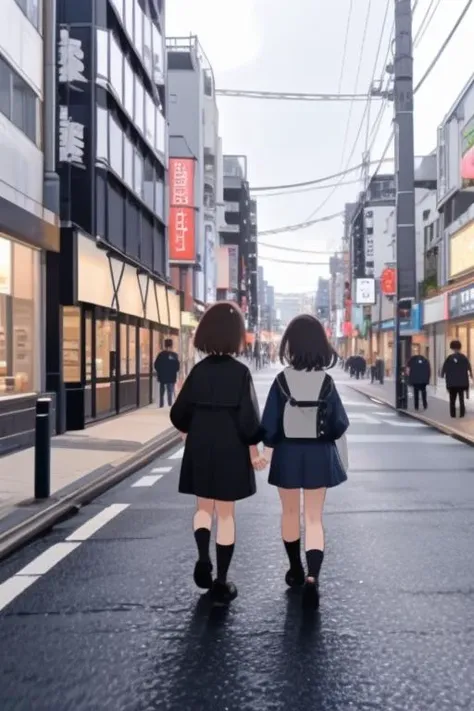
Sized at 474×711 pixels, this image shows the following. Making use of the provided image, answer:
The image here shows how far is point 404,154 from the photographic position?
23469 millimetres

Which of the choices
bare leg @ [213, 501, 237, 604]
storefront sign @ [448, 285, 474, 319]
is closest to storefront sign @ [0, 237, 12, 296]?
bare leg @ [213, 501, 237, 604]

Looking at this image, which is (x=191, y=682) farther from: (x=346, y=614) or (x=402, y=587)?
(x=402, y=587)

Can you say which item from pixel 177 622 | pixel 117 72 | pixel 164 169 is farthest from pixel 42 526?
pixel 164 169

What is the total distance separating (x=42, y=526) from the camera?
7.36 metres

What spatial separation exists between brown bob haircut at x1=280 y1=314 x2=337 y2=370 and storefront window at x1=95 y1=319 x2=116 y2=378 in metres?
14.2

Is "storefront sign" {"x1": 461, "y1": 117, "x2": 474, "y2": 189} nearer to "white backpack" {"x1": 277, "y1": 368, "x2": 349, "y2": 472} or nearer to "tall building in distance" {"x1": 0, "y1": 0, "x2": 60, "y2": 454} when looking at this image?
"tall building in distance" {"x1": 0, "y1": 0, "x2": 60, "y2": 454}

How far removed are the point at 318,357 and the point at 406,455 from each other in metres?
8.64

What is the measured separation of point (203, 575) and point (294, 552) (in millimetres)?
628

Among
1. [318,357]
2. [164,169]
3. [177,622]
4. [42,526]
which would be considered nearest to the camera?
[177,622]

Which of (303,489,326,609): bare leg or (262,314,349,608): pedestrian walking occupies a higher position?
(262,314,349,608): pedestrian walking

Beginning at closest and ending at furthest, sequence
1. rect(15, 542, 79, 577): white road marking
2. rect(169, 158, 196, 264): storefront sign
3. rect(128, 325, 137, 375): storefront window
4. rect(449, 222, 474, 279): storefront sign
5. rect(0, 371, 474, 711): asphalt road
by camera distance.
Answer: rect(0, 371, 474, 711): asphalt road < rect(15, 542, 79, 577): white road marking < rect(128, 325, 137, 375): storefront window < rect(449, 222, 474, 279): storefront sign < rect(169, 158, 196, 264): storefront sign

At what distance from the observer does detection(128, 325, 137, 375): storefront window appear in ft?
78.0

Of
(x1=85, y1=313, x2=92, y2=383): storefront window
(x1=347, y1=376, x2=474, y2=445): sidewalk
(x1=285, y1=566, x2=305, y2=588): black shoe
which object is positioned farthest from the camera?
(x1=85, y1=313, x2=92, y2=383): storefront window

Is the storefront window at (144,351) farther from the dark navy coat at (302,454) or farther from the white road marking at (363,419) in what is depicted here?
the dark navy coat at (302,454)
